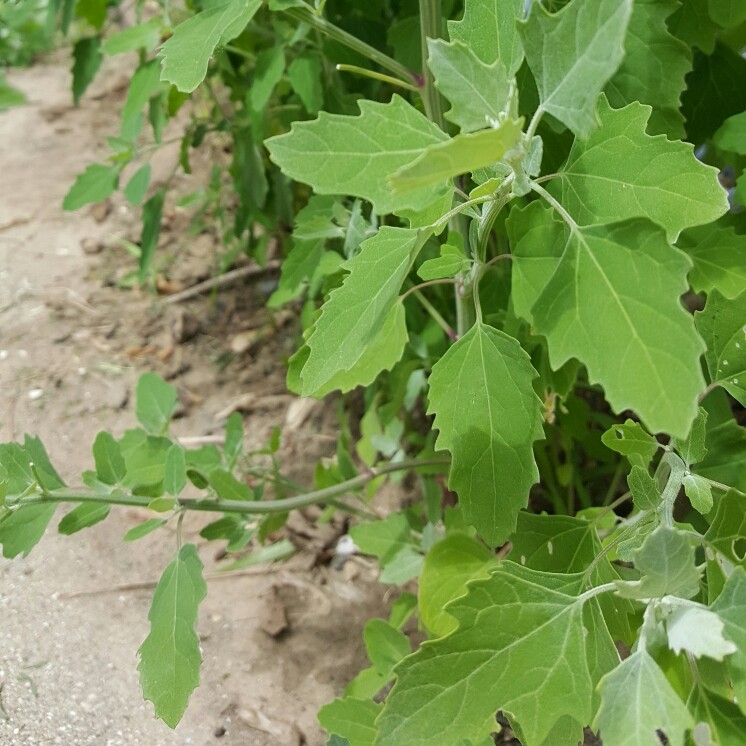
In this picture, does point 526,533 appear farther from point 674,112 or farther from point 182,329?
point 182,329

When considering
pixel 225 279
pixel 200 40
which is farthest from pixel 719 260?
pixel 225 279

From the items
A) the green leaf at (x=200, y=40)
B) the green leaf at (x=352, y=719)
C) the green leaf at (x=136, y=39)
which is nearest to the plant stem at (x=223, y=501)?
the green leaf at (x=352, y=719)

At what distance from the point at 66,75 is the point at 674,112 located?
2.64 metres

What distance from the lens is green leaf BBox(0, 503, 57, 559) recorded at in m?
0.82

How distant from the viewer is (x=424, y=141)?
0.60 meters

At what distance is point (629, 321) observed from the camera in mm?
515

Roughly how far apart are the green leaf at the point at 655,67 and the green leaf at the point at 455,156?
0.39 meters

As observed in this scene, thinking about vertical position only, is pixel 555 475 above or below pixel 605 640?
below

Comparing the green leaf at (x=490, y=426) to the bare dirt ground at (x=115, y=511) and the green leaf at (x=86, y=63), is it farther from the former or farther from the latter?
the green leaf at (x=86, y=63)

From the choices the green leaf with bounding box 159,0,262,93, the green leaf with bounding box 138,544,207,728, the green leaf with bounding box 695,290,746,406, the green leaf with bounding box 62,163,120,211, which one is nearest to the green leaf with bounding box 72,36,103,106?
the green leaf with bounding box 62,163,120,211

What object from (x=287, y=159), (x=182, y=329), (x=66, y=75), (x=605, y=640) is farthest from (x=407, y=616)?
(x=66, y=75)

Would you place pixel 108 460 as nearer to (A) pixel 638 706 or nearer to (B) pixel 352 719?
(B) pixel 352 719

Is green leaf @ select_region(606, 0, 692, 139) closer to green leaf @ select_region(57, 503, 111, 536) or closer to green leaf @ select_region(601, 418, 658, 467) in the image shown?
green leaf @ select_region(601, 418, 658, 467)

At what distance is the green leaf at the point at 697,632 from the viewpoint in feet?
1.65
